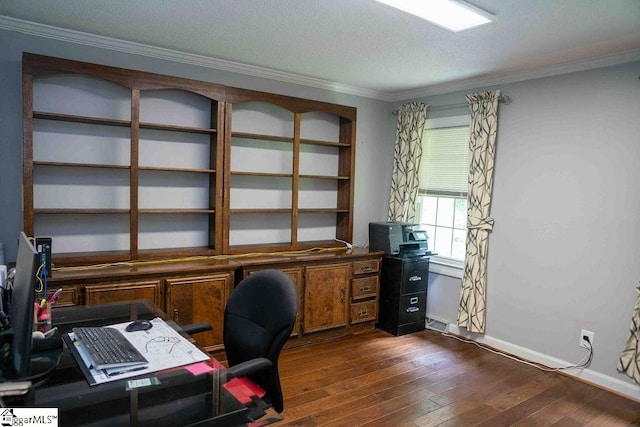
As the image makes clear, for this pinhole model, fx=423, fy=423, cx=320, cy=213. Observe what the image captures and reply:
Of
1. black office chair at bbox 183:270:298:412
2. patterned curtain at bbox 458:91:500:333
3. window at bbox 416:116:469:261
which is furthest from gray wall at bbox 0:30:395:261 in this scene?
black office chair at bbox 183:270:298:412

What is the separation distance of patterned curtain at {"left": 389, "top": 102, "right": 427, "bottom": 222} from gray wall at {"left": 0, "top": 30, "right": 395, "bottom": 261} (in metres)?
0.20

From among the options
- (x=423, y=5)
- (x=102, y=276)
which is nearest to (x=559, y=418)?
(x=423, y=5)

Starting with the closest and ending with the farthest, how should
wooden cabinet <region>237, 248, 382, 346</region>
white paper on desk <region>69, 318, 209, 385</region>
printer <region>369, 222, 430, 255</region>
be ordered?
Result: white paper on desk <region>69, 318, 209, 385</region>, wooden cabinet <region>237, 248, 382, 346</region>, printer <region>369, 222, 430, 255</region>

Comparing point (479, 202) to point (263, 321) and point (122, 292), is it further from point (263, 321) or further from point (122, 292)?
point (122, 292)

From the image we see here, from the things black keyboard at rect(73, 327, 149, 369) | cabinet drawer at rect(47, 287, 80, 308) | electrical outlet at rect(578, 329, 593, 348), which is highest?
black keyboard at rect(73, 327, 149, 369)

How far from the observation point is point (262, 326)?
193cm

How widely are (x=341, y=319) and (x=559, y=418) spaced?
6.03 feet

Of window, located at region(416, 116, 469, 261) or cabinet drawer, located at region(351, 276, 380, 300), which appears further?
window, located at region(416, 116, 469, 261)

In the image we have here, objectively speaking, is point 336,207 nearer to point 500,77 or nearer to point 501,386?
point 500,77

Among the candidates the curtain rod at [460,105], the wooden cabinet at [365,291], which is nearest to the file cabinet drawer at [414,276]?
the wooden cabinet at [365,291]

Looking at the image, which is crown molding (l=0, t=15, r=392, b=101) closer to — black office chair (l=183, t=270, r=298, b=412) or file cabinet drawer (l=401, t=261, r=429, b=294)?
file cabinet drawer (l=401, t=261, r=429, b=294)

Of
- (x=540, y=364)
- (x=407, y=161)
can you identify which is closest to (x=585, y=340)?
(x=540, y=364)

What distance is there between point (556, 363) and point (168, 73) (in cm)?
392

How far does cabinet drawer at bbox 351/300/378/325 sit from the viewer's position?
13.1 feet
